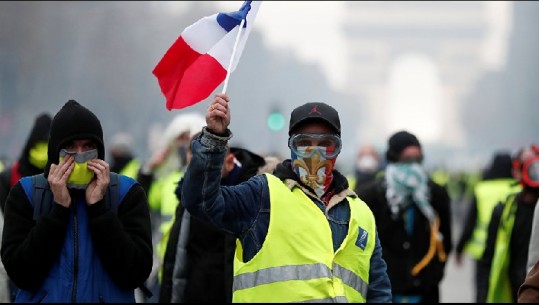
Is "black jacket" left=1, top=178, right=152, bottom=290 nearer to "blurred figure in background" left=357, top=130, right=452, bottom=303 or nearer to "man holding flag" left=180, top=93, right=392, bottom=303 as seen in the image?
"man holding flag" left=180, top=93, right=392, bottom=303

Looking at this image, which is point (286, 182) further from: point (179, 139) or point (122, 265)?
point (179, 139)

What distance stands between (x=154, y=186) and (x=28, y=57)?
1596 centimetres

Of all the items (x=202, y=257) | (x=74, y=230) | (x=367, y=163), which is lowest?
(x=74, y=230)

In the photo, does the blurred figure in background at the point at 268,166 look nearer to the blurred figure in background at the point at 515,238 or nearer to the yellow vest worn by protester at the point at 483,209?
the blurred figure in background at the point at 515,238

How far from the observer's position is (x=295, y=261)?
14.3 feet

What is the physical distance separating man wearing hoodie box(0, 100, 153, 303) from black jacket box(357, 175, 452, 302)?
3.39 m

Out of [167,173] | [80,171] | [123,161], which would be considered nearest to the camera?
[80,171]

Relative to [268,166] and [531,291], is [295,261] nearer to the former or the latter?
[531,291]

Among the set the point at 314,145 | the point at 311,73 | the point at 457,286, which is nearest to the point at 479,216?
the point at 314,145

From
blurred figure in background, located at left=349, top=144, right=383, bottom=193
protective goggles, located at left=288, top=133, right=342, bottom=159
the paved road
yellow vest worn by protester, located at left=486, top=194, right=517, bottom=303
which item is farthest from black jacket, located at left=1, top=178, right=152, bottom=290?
blurred figure in background, located at left=349, top=144, right=383, bottom=193

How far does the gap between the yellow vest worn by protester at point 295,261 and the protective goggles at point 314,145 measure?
15 centimetres

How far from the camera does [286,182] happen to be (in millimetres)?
4535

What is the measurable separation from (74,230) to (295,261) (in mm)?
801

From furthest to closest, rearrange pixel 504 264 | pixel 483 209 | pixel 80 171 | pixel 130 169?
pixel 130 169 → pixel 483 209 → pixel 504 264 → pixel 80 171
